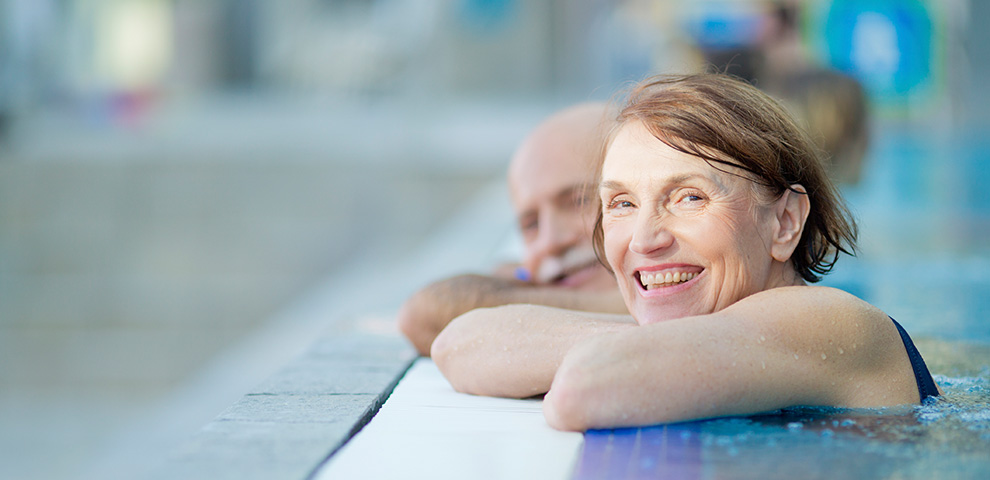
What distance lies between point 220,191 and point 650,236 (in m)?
10.9

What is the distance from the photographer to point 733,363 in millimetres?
2043

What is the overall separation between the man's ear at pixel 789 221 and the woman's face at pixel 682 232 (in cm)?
2

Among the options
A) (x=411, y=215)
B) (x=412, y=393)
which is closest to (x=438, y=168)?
(x=411, y=215)

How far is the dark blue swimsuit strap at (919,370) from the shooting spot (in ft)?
7.33

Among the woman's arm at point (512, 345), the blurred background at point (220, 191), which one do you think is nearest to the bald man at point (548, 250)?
the woman's arm at point (512, 345)

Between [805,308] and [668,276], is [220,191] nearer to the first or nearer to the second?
[668,276]

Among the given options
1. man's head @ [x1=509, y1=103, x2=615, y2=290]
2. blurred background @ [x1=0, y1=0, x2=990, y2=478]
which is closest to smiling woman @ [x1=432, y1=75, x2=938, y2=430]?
man's head @ [x1=509, y1=103, x2=615, y2=290]

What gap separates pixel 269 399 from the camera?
2.51 metres

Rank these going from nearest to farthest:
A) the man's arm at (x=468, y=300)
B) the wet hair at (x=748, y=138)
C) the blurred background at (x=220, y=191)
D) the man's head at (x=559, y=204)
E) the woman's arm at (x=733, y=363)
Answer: the woman's arm at (x=733, y=363) < the wet hair at (x=748, y=138) < the man's arm at (x=468, y=300) < the man's head at (x=559, y=204) < the blurred background at (x=220, y=191)

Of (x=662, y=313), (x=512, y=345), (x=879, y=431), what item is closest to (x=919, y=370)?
(x=879, y=431)

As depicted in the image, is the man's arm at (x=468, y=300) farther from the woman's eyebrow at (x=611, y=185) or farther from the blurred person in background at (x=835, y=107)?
the blurred person in background at (x=835, y=107)

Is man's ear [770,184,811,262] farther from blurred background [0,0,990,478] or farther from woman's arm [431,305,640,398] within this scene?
blurred background [0,0,990,478]

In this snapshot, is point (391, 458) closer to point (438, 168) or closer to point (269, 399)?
point (269, 399)

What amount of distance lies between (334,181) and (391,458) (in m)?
10.7
